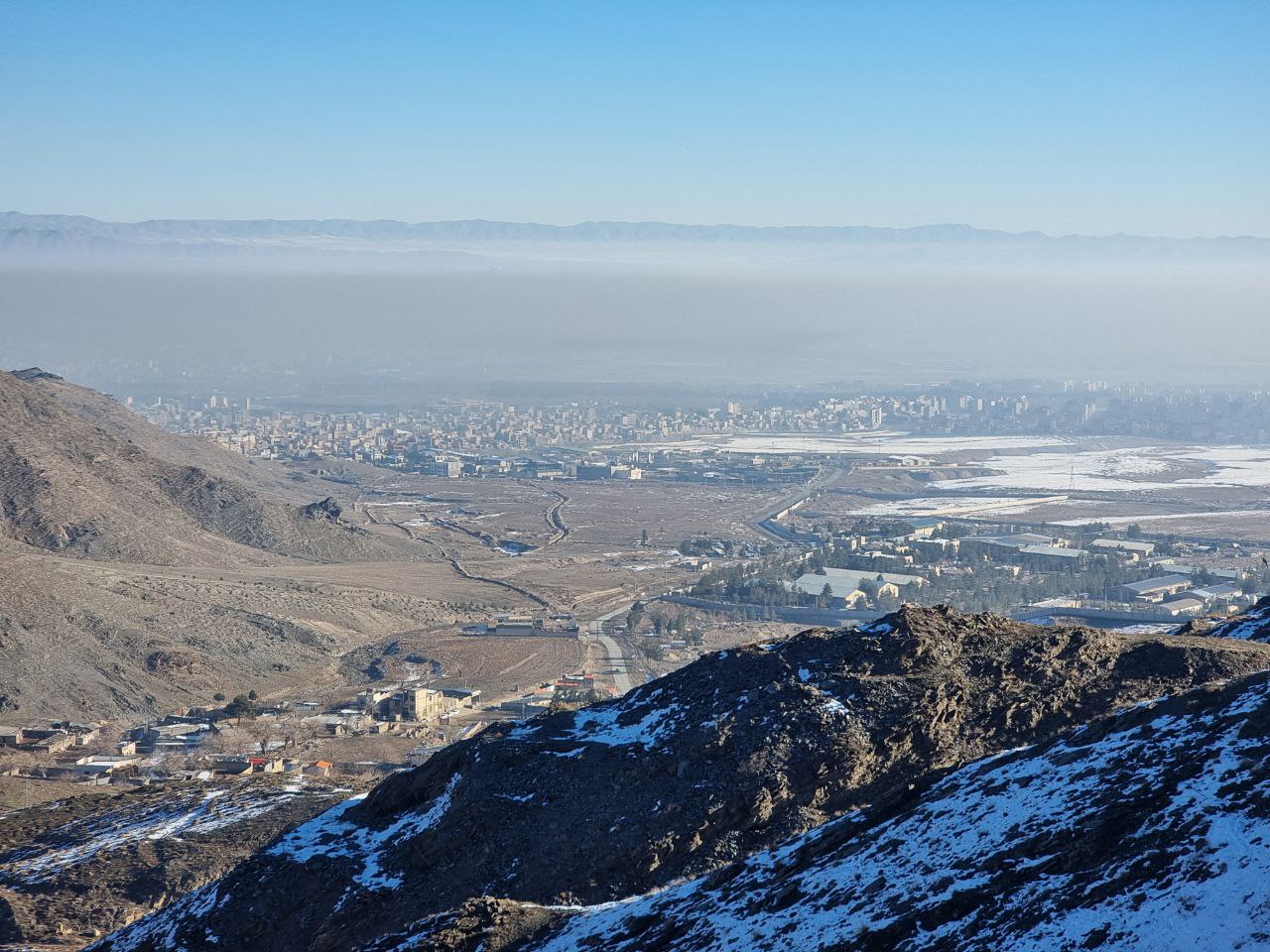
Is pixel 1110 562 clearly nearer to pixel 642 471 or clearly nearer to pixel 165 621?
pixel 165 621

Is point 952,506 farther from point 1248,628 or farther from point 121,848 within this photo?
point 121,848

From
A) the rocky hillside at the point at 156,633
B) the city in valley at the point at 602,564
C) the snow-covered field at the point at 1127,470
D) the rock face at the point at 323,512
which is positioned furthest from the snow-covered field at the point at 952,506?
the rocky hillside at the point at 156,633

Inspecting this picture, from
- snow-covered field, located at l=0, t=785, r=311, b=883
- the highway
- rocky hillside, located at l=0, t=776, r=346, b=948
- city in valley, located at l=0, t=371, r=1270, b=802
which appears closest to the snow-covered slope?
rocky hillside, located at l=0, t=776, r=346, b=948

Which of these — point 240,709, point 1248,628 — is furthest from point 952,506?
point 1248,628

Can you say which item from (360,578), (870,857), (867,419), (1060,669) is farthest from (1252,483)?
(870,857)

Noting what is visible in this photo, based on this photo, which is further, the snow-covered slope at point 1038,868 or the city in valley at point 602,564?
the city in valley at point 602,564

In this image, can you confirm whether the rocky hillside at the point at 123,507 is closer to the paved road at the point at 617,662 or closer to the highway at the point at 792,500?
the paved road at the point at 617,662
